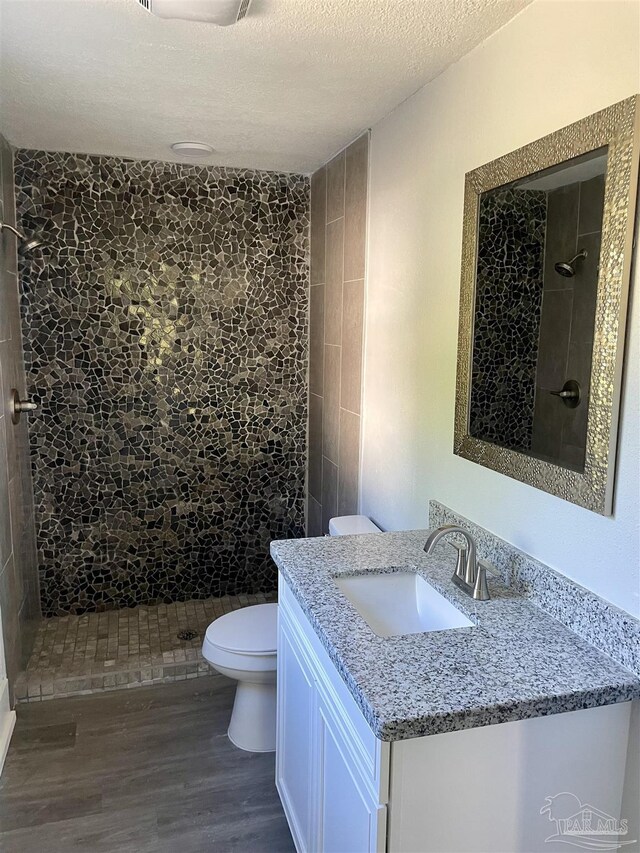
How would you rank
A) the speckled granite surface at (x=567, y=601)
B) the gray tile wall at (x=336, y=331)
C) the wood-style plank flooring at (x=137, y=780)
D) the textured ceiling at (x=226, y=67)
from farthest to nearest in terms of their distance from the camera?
the gray tile wall at (x=336, y=331) < the wood-style plank flooring at (x=137, y=780) < the textured ceiling at (x=226, y=67) < the speckled granite surface at (x=567, y=601)

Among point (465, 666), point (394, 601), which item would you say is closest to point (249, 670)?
point (394, 601)

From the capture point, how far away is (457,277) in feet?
6.52

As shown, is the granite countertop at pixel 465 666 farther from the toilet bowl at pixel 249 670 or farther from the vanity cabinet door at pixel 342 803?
the toilet bowl at pixel 249 670

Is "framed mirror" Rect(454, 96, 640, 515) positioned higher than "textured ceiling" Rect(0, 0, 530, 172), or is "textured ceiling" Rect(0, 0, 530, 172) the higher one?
"textured ceiling" Rect(0, 0, 530, 172)

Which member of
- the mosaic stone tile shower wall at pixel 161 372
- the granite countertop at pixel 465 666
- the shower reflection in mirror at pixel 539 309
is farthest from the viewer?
the mosaic stone tile shower wall at pixel 161 372

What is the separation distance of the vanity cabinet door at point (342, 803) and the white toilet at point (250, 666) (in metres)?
0.77

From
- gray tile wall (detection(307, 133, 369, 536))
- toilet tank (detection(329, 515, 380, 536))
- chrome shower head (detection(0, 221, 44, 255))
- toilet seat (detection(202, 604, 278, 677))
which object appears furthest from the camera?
chrome shower head (detection(0, 221, 44, 255))

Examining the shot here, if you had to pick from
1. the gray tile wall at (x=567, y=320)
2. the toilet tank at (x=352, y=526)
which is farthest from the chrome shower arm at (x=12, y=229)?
the gray tile wall at (x=567, y=320)

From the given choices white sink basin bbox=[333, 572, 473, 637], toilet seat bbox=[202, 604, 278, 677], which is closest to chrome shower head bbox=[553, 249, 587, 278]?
white sink basin bbox=[333, 572, 473, 637]

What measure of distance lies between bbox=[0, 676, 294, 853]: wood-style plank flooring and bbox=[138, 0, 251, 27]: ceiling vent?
2286 mm

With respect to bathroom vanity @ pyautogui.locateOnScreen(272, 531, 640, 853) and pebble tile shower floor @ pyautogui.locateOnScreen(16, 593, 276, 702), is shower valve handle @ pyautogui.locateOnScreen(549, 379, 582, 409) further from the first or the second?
pebble tile shower floor @ pyautogui.locateOnScreen(16, 593, 276, 702)

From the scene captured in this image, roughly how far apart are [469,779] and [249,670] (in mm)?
1228

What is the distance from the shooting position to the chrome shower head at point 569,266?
1.48m

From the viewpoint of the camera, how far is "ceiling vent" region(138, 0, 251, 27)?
1.52 m
